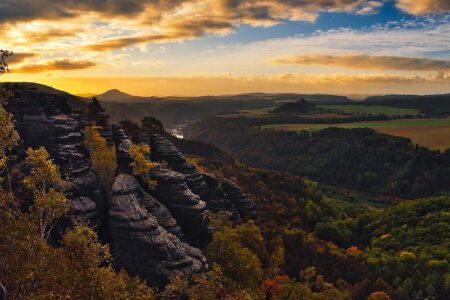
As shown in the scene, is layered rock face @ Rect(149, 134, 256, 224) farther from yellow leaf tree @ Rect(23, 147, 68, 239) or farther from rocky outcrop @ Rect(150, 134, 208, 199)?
yellow leaf tree @ Rect(23, 147, 68, 239)

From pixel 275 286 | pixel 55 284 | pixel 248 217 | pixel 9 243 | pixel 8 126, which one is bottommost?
pixel 275 286

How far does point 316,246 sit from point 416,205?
241 ft

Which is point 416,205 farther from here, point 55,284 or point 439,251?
point 55,284

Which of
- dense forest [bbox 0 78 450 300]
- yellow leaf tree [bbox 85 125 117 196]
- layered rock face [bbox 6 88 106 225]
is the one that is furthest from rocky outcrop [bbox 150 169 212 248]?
layered rock face [bbox 6 88 106 225]

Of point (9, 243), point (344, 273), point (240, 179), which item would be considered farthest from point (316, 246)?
point (9, 243)

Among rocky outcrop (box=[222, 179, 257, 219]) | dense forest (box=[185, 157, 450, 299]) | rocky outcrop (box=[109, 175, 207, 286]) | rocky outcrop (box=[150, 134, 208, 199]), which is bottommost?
dense forest (box=[185, 157, 450, 299])

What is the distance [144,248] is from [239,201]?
43054mm

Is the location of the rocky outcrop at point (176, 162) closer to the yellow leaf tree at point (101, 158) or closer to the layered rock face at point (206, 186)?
the layered rock face at point (206, 186)

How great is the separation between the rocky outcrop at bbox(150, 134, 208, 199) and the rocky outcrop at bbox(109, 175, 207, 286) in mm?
23707

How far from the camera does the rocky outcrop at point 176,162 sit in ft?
212

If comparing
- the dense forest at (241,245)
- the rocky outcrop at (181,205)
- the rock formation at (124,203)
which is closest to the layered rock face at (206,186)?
the dense forest at (241,245)

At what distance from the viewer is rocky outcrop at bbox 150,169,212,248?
168ft

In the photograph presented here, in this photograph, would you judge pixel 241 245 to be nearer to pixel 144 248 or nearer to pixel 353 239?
pixel 144 248

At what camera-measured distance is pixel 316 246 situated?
8756 cm
